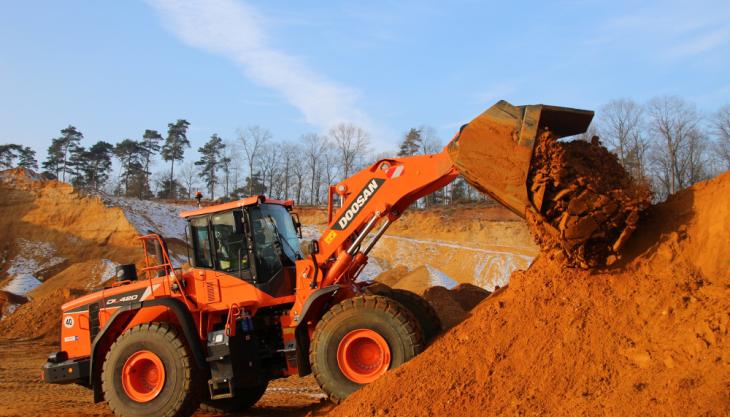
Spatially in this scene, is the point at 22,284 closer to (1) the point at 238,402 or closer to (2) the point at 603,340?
→ (1) the point at 238,402

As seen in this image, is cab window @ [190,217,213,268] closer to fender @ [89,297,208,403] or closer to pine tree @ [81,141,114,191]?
fender @ [89,297,208,403]

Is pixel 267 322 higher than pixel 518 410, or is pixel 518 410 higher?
pixel 267 322

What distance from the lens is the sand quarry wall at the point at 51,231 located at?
29.4 meters

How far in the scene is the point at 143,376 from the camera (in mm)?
7777

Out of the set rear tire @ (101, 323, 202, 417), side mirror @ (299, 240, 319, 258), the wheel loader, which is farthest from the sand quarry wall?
side mirror @ (299, 240, 319, 258)

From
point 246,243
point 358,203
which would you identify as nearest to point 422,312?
point 358,203

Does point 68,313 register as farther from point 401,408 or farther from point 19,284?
point 19,284

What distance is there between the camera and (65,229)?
104ft

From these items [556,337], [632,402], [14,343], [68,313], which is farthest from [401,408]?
[14,343]

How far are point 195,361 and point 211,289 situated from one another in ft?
3.25

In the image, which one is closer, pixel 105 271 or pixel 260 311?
pixel 260 311

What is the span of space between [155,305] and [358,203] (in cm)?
315

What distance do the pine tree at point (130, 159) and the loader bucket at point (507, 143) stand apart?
56.4 m

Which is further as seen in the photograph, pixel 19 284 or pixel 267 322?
pixel 19 284
